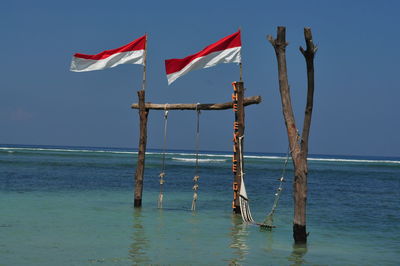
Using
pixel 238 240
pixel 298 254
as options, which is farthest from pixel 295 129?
pixel 238 240

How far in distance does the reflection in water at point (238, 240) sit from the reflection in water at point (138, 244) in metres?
1.81

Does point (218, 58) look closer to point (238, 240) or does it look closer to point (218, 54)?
point (218, 54)

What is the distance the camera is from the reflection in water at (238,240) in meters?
11.3

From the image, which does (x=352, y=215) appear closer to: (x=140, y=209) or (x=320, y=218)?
(x=320, y=218)

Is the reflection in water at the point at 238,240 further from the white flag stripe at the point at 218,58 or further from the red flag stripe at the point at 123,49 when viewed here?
the red flag stripe at the point at 123,49

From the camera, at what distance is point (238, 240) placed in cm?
1325

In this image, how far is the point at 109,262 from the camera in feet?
34.0

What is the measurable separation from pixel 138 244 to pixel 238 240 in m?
2.52

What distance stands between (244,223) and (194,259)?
516 centimetres

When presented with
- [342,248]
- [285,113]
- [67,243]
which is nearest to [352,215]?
[342,248]

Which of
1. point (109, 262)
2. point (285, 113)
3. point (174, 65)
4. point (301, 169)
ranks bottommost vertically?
point (109, 262)

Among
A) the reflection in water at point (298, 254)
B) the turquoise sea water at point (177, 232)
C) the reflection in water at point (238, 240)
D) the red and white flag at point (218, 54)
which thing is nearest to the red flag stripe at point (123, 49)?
the red and white flag at point (218, 54)

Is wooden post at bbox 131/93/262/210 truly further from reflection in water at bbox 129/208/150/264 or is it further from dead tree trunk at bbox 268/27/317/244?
dead tree trunk at bbox 268/27/317/244

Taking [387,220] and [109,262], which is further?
[387,220]
